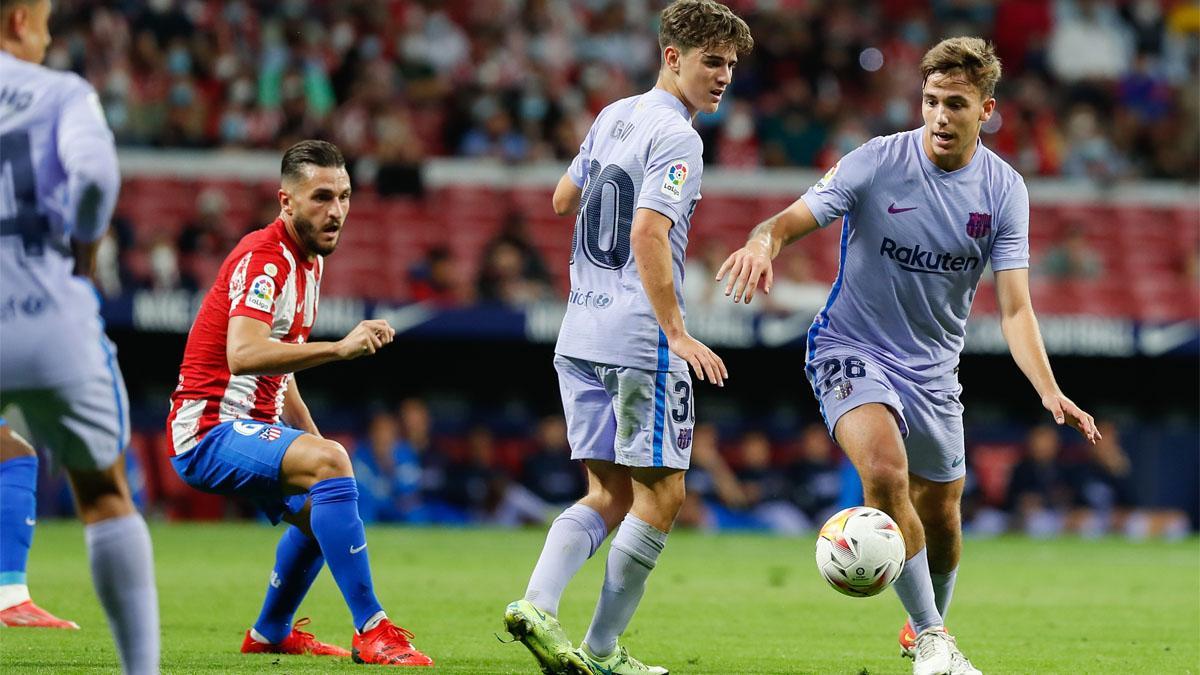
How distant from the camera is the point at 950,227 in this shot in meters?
6.56

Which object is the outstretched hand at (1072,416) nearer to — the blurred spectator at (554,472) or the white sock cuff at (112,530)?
the white sock cuff at (112,530)

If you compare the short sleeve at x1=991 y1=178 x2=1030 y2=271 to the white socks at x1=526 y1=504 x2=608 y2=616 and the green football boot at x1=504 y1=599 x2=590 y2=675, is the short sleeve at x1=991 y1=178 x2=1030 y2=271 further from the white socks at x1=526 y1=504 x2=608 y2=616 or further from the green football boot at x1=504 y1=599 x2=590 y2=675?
the green football boot at x1=504 y1=599 x2=590 y2=675

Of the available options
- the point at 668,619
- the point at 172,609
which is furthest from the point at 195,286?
the point at 668,619

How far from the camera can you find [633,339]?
604 cm

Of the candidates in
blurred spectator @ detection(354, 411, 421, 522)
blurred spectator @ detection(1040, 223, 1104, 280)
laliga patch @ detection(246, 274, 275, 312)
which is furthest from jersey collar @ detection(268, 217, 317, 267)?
blurred spectator @ detection(1040, 223, 1104, 280)

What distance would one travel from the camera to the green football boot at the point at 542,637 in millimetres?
5758

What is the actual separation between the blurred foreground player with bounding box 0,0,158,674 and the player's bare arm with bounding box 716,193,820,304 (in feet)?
7.02

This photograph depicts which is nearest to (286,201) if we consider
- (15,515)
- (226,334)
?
(226,334)

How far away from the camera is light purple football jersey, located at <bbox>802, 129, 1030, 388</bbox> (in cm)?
657

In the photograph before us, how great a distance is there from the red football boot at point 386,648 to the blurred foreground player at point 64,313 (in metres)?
1.76

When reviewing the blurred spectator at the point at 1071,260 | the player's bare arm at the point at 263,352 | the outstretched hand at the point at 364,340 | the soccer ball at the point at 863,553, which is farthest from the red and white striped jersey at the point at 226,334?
the blurred spectator at the point at 1071,260

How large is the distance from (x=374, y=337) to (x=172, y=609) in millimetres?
3730

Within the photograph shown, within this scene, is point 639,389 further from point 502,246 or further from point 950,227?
point 502,246

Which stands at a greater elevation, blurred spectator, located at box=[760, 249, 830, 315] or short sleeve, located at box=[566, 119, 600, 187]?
short sleeve, located at box=[566, 119, 600, 187]
